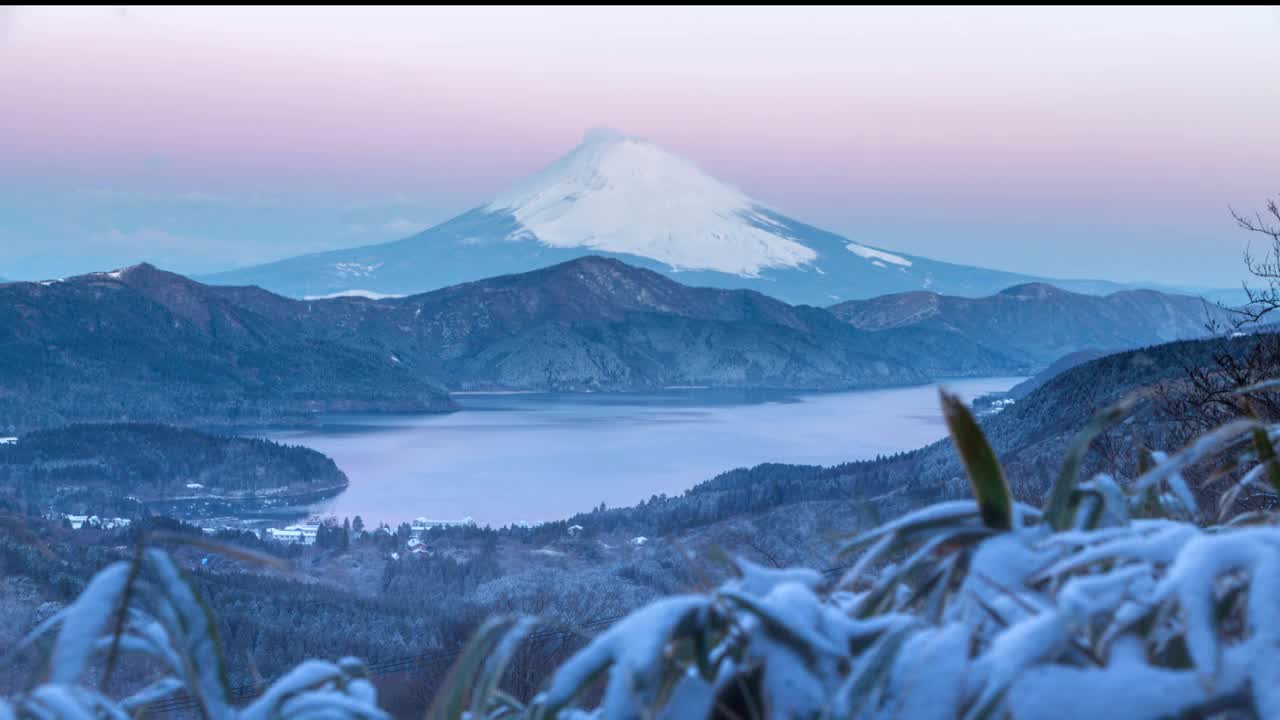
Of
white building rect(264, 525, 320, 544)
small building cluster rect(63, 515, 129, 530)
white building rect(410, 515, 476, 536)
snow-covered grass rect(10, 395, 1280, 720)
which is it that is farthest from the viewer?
small building cluster rect(63, 515, 129, 530)

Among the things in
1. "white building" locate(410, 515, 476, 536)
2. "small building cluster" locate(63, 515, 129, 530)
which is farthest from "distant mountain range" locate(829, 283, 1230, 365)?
"small building cluster" locate(63, 515, 129, 530)

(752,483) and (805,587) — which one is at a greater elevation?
(805,587)

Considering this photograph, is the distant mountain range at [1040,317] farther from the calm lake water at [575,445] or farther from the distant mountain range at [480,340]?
the calm lake water at [575,445]

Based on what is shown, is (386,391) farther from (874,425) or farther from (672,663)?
(672,663)

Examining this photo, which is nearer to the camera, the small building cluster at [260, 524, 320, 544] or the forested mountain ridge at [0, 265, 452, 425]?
the small building cluster at [260, 524, 320, 544]

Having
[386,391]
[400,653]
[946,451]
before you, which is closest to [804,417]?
[386,391]

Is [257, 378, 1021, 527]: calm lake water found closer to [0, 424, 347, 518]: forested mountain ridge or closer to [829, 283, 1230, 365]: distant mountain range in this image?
[0, 424, 347, 518]: forested mountain ridge
